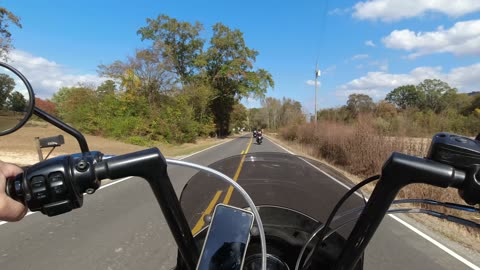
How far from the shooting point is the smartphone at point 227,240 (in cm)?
147

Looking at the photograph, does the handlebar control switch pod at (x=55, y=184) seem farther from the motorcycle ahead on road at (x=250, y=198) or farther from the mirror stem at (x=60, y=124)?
the mirror stem at (x=60, y=124)

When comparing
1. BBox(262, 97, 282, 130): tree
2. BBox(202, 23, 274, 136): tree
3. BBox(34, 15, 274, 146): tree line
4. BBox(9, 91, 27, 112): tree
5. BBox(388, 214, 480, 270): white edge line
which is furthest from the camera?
BBox(262, 97, 282, 130): tree

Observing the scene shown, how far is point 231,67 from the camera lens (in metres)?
57.0

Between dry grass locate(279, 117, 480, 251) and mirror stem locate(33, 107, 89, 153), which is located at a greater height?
mirror stem locate(33, 107, 89, 153)

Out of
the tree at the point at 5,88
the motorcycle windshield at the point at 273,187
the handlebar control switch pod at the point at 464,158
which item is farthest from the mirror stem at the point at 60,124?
the handlebar control switch pod at the point at 464,158

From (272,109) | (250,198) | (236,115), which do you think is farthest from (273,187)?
(272,109)

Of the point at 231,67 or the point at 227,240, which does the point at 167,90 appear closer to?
the point at 231,67

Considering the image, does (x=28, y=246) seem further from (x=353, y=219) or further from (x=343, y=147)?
(x=343, y=147)

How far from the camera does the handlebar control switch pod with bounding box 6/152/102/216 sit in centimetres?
122

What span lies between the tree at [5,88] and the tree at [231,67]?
54.8 m

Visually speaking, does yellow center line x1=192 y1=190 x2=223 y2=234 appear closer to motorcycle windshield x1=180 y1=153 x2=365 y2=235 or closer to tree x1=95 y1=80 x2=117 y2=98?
motorcycle windshield x1=180 y1=153 x2=365 y2=235

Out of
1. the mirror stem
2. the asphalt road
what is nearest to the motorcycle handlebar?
the mirror stem

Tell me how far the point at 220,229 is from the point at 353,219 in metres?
0.69

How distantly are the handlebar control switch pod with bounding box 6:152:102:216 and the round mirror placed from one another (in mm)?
411
